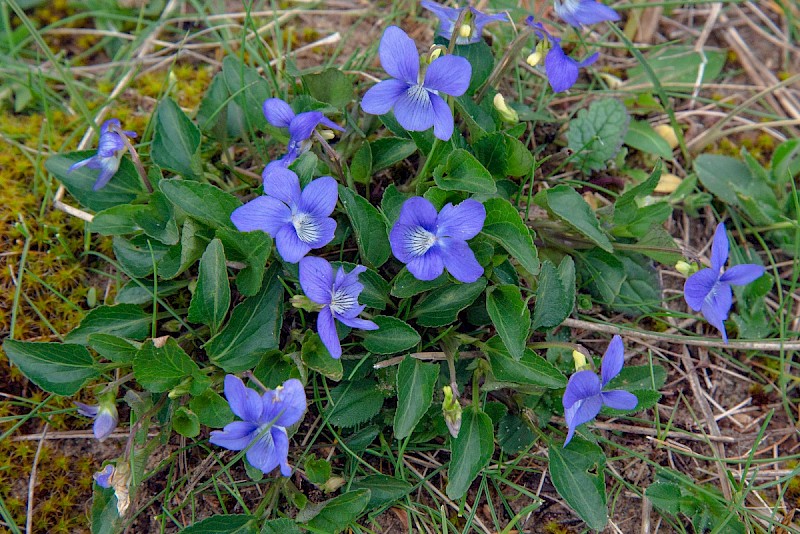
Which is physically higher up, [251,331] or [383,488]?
[251,331]

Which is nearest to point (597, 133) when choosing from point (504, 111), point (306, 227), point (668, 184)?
point (668, 184)

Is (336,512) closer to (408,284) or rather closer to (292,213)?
(408,284)

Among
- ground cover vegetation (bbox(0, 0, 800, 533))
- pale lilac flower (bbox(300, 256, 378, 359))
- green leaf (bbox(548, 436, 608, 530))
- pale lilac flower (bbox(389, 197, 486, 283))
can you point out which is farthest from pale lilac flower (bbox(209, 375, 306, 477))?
green leaf (bbox(548, 436, 608, 530))

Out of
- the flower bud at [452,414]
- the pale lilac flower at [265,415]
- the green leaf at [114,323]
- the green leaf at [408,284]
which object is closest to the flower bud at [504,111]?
the green leaf at [408,284]

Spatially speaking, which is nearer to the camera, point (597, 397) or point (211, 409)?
point (597, 397)

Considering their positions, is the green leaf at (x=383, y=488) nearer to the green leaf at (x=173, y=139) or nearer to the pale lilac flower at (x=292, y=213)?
the pale lilac flower at (x=292, y=213)

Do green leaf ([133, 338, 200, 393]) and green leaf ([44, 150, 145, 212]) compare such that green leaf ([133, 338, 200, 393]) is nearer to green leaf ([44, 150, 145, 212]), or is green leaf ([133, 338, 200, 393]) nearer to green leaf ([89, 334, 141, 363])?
green leaf ([89, 334, 141, 363])

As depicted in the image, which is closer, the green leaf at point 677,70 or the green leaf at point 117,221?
the green leaf at point 117,221
